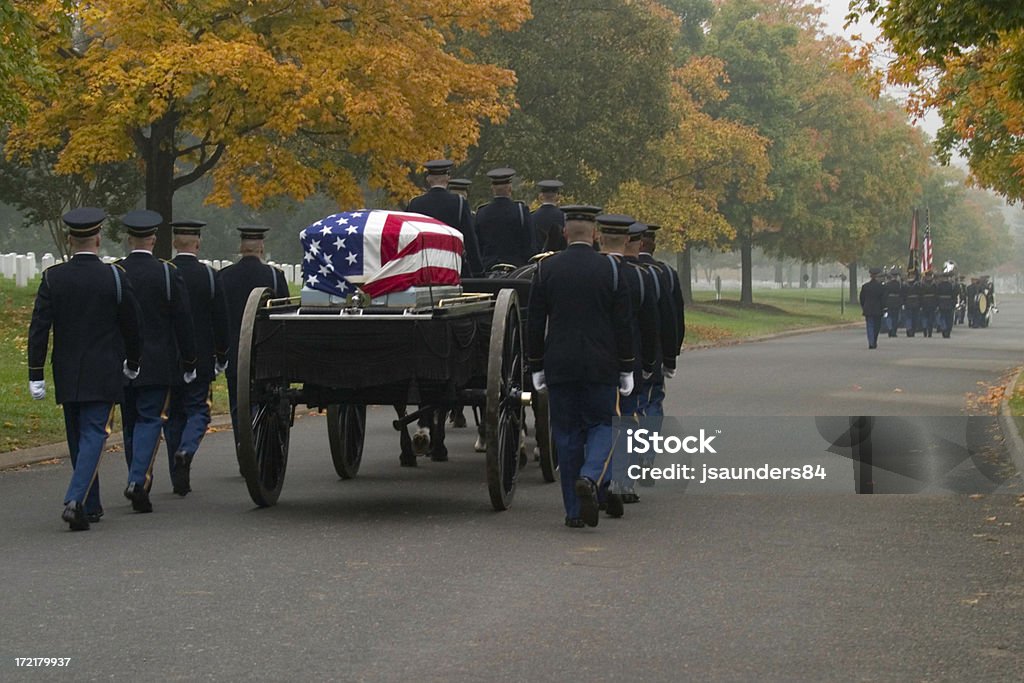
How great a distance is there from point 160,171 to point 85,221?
21.2 m

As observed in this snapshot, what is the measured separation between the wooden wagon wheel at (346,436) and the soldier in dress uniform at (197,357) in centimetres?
90

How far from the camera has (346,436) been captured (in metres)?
12.9

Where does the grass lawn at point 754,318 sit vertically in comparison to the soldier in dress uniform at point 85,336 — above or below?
below

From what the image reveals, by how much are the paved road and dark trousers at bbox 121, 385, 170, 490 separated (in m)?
0.38

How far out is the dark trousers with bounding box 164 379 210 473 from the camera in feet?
38.9

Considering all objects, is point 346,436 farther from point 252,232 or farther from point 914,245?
point 914,245

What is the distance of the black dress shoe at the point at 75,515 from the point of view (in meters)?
10.1

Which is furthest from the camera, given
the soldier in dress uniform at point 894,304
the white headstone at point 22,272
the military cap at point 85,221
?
the soldier in dress uniform at point 894,304

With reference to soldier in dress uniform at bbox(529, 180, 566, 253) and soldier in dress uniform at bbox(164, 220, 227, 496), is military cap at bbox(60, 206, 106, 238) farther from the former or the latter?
soldier in dress uniform at bbox(529, 180, 566, 253)

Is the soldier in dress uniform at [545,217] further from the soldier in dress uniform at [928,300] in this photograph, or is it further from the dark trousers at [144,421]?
the soldier in dress uniform at [928,300]

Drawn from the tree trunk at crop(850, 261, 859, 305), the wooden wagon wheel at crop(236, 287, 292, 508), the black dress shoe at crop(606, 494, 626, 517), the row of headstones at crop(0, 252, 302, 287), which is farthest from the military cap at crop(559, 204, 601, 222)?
the tree trunk at crop(850, 261, 859, 305)

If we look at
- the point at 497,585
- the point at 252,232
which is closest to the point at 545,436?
the point at 252,232

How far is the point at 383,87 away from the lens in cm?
2812

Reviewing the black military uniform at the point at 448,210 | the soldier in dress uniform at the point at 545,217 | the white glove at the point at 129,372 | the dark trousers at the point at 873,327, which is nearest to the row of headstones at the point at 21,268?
the dark trousers at the point at 873,327
